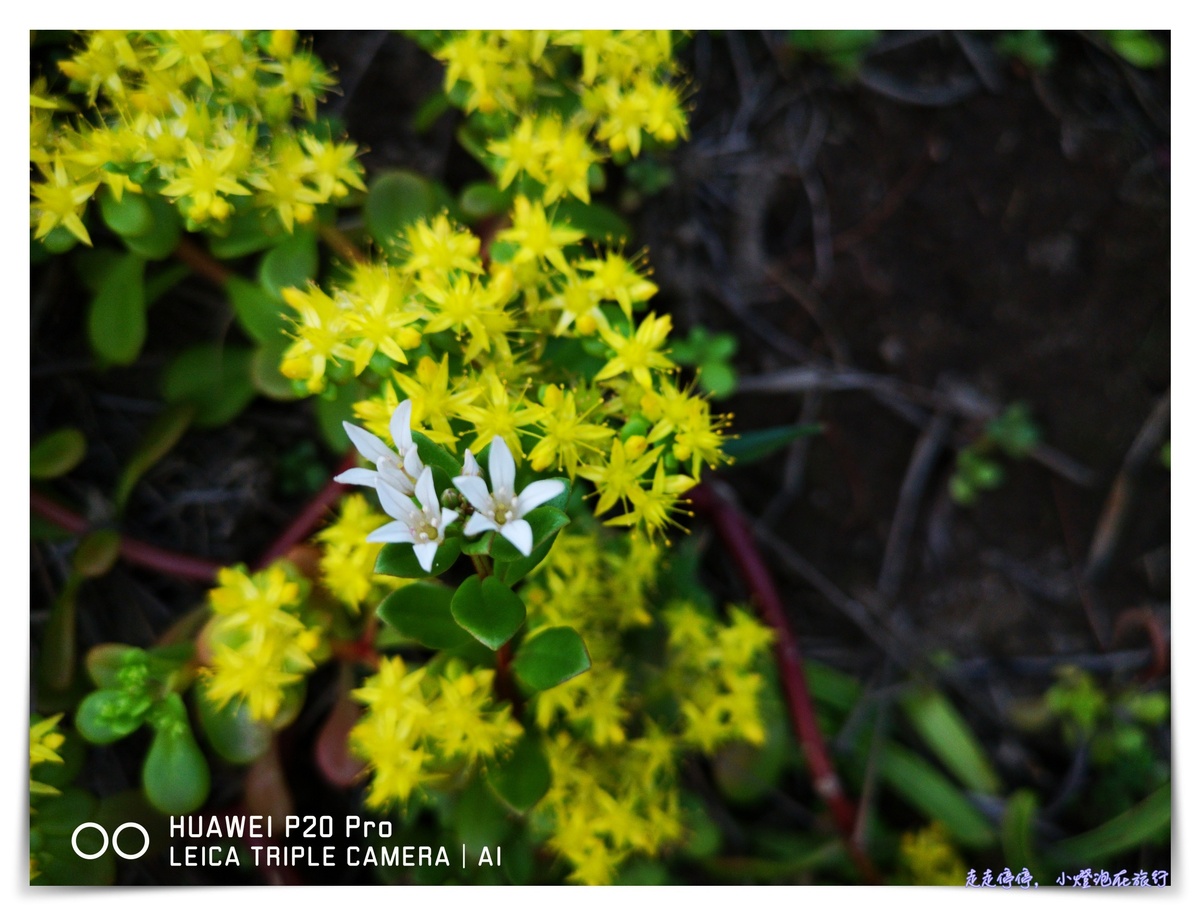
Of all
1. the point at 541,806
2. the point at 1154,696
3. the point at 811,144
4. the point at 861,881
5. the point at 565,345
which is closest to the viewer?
the point at 565,345

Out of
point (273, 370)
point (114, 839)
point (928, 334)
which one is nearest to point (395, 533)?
point (273, 370)

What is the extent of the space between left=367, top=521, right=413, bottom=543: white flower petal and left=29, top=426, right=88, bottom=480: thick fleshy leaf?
3.19 ft

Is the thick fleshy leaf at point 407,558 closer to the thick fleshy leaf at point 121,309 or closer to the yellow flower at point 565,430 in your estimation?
the yellow flower at point 565,430

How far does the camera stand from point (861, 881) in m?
1.74

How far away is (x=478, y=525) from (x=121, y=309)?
107 centimetres

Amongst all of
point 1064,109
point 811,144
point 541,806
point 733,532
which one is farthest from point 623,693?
point 1064,109

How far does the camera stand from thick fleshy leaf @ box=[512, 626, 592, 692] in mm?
1160

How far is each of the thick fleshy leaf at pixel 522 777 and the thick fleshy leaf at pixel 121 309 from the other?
1.06 m

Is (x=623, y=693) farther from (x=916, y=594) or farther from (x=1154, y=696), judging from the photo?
(x=1154, y=696)

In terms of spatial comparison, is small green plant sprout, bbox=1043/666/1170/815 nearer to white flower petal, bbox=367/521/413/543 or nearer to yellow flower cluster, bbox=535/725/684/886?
yellow flower cluster, bbox=535/725/684/886

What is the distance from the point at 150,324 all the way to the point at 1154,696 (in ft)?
7.67

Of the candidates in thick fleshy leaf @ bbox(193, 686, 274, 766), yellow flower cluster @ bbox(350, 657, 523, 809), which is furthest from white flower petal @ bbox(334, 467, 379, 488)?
thick fleshy leaf @ bbox(193, 686, 274, 766)

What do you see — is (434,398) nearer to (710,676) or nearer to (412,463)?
(412,463)

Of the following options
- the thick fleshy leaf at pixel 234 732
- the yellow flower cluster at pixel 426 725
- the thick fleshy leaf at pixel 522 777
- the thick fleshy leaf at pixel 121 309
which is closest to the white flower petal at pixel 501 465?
the yellow flower cluster at pixel 426 725
